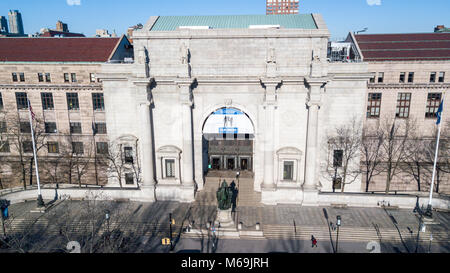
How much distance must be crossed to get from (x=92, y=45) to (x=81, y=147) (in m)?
16.8

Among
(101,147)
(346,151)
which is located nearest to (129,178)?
(101,147)

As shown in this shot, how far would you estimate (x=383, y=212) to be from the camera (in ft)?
121

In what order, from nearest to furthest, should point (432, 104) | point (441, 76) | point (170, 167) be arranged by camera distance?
point (170, 167) < point (441, 76) < point (432, 104)

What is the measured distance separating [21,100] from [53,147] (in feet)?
27.8

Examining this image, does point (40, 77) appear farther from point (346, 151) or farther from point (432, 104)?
point (432, 104)

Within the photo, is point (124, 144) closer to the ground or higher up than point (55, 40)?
closer to the ground

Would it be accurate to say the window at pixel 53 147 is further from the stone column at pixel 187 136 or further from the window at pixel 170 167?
the stone column at pixel 187 136

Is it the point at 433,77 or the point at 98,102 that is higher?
the point at 433,77

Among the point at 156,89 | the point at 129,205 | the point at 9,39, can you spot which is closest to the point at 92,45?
the point at 9,39

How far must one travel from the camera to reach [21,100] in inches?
1859

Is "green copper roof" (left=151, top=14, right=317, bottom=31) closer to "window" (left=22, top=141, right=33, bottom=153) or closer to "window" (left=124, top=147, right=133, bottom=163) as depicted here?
"window" (left=124, top=147, right=133, bottom=163)
